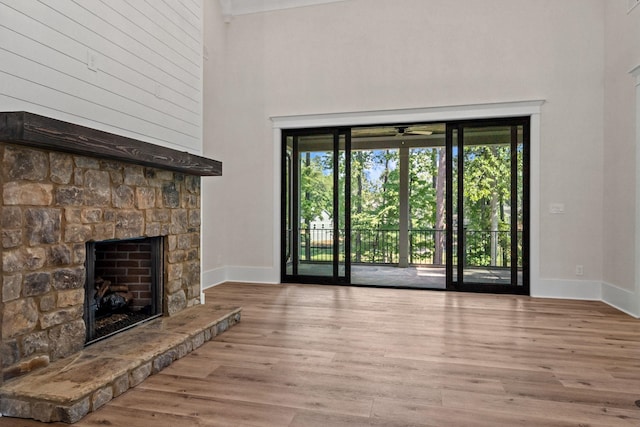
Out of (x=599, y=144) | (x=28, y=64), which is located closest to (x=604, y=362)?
(x=599, y=144)

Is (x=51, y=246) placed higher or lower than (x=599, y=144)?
lower

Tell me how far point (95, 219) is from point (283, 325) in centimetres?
186

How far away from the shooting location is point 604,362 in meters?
2.84

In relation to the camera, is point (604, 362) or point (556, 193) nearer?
point (604, 362)

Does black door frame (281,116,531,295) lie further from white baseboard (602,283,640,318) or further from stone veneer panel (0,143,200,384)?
stone veneer panel (0,143,200,384)

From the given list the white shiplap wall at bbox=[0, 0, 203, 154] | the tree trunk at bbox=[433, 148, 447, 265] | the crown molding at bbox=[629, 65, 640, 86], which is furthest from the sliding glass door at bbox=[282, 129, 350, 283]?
the tree trunk at bbox=[433, 148, 447, 265]

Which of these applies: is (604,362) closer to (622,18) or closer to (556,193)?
(556,193)

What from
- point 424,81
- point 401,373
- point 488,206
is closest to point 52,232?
point 401,373

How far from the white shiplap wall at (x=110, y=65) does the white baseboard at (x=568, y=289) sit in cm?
456

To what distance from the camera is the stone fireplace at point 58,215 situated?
2150 mm

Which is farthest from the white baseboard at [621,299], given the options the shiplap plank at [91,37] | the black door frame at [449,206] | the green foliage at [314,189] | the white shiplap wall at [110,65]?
the shiplap plank at [91,37]

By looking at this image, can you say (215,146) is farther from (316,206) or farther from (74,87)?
(74,87)

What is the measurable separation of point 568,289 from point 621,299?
0.67m

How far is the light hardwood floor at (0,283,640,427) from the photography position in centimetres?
207
